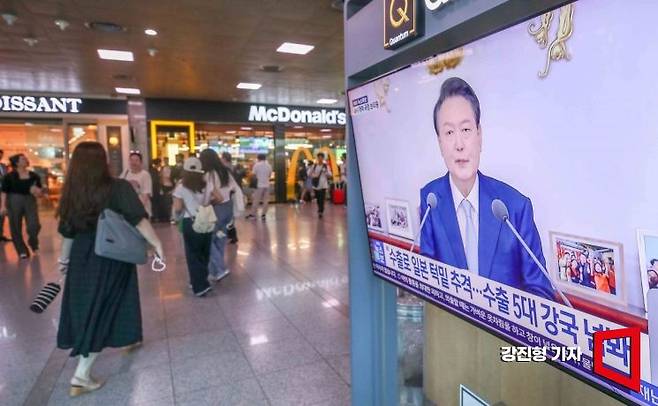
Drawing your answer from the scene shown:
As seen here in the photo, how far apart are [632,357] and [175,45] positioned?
6.89 m

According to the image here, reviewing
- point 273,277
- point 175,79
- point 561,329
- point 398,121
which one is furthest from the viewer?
point 175,79

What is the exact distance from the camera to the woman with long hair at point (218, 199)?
14.7 feet

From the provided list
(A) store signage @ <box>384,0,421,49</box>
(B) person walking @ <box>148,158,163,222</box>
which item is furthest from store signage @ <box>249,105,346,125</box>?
(A) store signage @ <box>384,0,421,49</box>

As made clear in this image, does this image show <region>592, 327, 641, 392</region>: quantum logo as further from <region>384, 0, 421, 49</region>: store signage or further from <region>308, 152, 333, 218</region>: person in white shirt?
<region>308, 152, 333, 218</region>: person in white shirt

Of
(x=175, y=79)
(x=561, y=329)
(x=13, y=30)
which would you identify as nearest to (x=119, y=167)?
(x=175, y=79)

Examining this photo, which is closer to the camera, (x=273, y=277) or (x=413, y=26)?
(x=413, y=26)

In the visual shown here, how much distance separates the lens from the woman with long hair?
4.48 m

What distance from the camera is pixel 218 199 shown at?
179 inches

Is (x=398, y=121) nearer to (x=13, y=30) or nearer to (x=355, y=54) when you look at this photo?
(x=355, y=54)

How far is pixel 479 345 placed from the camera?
1853mm

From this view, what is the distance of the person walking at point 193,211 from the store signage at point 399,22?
307 centimetres

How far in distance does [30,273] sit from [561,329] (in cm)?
614

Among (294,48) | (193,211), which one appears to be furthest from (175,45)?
(193,211)

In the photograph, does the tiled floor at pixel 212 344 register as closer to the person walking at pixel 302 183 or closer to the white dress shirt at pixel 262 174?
the white dress shirt at pixel 262 174
